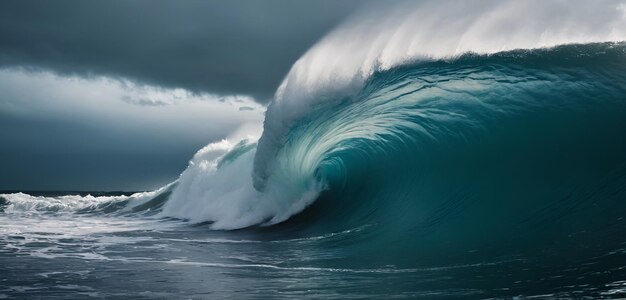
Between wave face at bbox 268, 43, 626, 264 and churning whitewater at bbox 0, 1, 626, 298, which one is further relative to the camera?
wave face at bbox 268, 43, 626, 264

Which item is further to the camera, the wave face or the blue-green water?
the wave face

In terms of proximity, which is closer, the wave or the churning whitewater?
the churning whitewater

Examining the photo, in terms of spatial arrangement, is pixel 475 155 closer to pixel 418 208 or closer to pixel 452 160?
pixel 452 160

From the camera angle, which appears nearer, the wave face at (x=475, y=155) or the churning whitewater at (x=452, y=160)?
the churning whitewater at (x=452, y=160)

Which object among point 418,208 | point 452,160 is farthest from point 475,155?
point 418,208
